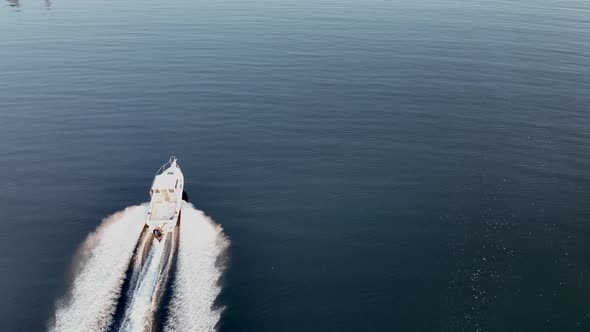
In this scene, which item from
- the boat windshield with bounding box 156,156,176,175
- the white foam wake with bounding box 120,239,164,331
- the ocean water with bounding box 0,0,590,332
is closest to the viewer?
the white foam wake with bounding box 120,239,164,331

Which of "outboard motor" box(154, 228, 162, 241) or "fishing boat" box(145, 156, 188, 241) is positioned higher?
"fishing boat" box(145, 156, 188, 241)

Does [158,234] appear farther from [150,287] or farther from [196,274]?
[150,287]

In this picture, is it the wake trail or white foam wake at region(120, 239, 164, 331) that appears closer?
white foam wake at region(120, 239, 164, 331)

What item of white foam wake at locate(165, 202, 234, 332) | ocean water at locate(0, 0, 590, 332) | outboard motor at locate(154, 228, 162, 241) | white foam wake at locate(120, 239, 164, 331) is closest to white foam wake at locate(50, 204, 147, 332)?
ocean water at locate(0, 0, 590, 332)

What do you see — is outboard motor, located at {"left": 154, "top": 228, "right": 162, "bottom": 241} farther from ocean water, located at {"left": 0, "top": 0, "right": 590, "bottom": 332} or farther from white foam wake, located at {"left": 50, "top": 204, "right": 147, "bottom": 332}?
ocean water, located at {"left": 0, "top": 0, "right": 590, "bottom": 332}

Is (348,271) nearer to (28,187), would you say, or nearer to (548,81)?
(28,187)

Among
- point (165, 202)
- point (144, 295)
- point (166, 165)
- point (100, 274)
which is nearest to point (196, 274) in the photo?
point (144, 295)

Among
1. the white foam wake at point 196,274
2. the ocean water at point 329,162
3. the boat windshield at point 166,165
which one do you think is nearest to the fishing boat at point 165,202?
→ the boat windshield at point 166,165
